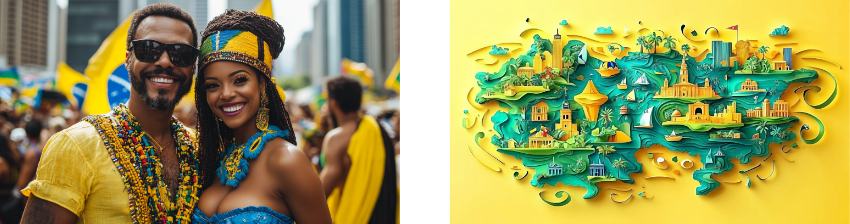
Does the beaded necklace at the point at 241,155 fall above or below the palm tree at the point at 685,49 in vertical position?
below

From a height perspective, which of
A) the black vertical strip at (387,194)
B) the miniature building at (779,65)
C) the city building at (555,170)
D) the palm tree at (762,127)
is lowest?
the black vertical strip at (387,194)

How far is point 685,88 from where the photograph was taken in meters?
2.89

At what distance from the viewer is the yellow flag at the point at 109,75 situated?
8.93 feet

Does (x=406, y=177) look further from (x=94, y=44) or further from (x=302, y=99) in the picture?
(x=302, y=99)

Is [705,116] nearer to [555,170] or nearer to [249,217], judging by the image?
[555,170]

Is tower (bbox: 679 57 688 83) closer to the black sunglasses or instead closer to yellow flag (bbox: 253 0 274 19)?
yellow flag (bbox: 253 0 274 19)

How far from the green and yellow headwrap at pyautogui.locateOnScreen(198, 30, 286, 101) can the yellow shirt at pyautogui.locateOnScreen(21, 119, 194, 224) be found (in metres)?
0.54

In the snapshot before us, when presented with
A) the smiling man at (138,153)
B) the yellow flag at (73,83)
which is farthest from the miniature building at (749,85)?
the yellow flag at (73,83)

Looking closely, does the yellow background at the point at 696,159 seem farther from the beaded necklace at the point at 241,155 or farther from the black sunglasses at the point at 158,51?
the black sunglasses at the point at 158,51

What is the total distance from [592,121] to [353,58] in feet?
8.05

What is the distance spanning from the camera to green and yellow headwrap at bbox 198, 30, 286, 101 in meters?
2.25

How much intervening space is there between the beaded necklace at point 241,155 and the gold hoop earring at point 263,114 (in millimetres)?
22

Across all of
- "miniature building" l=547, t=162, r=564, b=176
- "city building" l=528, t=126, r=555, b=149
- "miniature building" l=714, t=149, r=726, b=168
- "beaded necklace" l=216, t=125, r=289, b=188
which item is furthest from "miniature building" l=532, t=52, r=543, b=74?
"beaded necklace" l=216, t=125, r=289, b=188

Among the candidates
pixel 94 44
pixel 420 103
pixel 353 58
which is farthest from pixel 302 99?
pixel 420 103
